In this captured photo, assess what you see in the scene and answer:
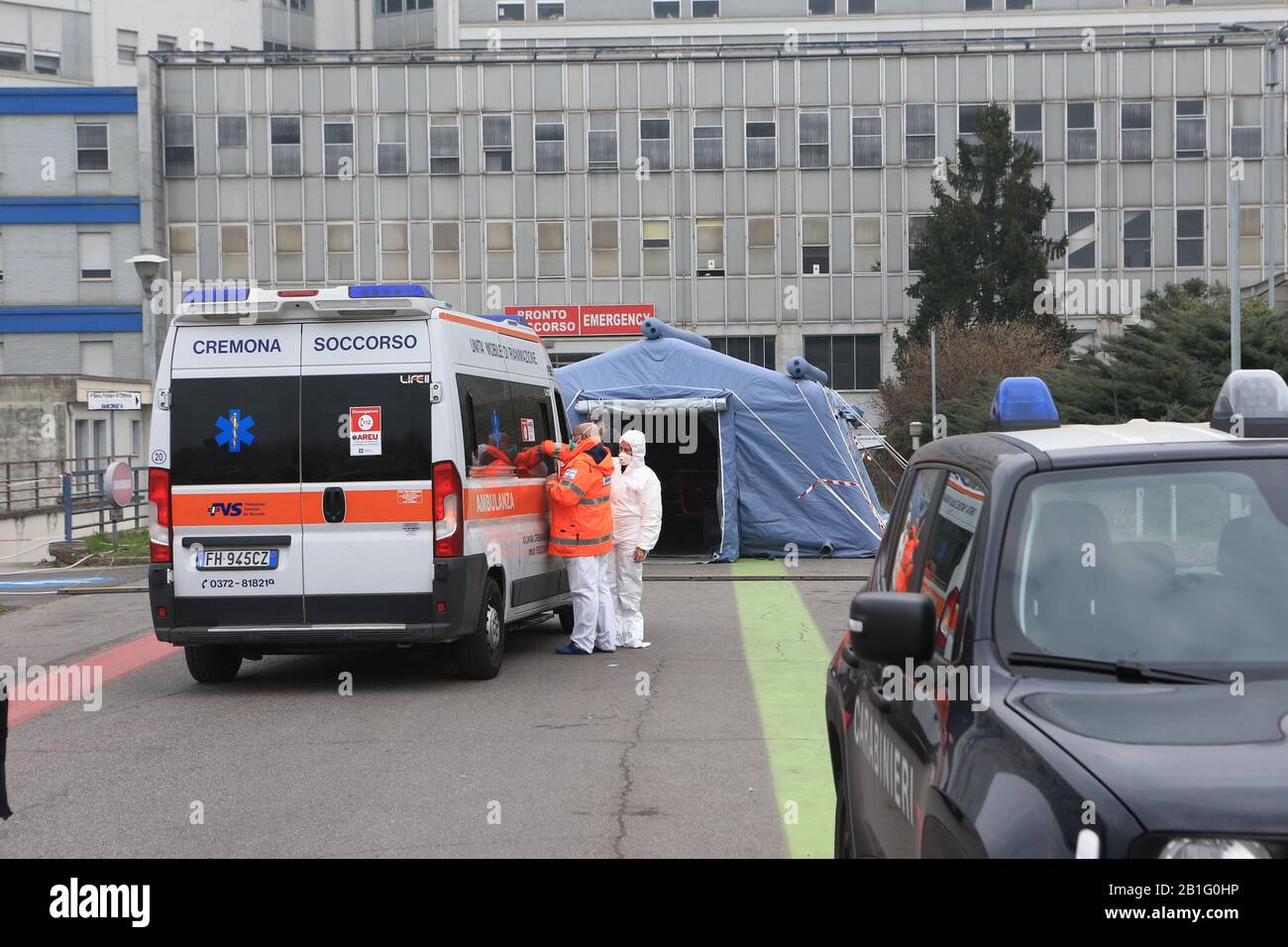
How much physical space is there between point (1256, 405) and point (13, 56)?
235ft

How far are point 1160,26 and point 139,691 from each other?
67494mm

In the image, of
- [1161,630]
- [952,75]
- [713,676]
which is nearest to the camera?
[1161,630]

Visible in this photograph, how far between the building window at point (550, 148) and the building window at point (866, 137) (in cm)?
1106

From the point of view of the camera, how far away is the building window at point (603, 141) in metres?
59.0

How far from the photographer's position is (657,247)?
59438mm

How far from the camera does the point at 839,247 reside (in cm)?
5950

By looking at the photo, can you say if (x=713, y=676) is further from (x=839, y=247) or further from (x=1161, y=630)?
(x=839, y=247)

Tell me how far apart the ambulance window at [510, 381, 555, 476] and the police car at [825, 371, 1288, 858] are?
802 centimetres

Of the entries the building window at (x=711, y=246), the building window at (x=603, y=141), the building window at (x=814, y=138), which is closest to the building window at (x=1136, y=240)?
the building window at (x=814, y=138)

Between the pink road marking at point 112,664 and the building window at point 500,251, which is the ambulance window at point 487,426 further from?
the building window at point 500,251

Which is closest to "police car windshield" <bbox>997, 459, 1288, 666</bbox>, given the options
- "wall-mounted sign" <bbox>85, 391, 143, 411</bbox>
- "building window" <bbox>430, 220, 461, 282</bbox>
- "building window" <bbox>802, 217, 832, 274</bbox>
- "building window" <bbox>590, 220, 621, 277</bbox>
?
"wall-mounted sign" <bbox>85, 391, 143, 411</bbox>
